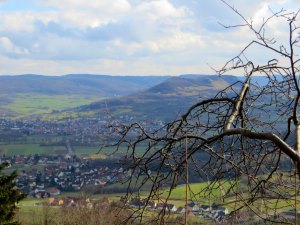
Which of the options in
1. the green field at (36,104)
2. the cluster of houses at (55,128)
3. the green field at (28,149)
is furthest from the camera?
the green field at (36,104)

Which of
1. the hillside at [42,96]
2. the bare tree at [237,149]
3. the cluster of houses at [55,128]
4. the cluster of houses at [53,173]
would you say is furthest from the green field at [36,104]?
the bare tree at [237,149]

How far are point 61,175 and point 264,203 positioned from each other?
51.4m

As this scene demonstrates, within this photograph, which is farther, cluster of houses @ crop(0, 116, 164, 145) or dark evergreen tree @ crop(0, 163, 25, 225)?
cluster of houses @ crop(0, 116, 164, 145)

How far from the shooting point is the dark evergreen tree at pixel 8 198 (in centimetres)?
1609

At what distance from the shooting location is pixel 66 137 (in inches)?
3164

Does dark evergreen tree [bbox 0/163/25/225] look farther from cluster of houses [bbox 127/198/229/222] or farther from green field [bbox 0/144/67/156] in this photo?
green field [bbox 0/144/67/156]

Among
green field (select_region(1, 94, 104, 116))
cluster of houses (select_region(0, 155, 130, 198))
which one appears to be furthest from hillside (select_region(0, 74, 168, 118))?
cluster of houses (select_region(0, 155, 130, 198))

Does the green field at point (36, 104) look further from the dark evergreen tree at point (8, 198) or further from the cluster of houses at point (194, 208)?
the cluster of houses at point (194, 208)

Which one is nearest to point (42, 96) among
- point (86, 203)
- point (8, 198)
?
point (86, 203)

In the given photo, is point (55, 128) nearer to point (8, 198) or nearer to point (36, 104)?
point (36, 104)

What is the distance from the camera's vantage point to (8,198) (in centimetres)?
1627

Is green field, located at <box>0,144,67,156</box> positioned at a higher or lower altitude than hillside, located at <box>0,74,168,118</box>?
lower

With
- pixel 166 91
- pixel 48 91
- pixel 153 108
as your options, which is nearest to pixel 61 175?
pixel 153 108

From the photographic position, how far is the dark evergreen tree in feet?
52.8
